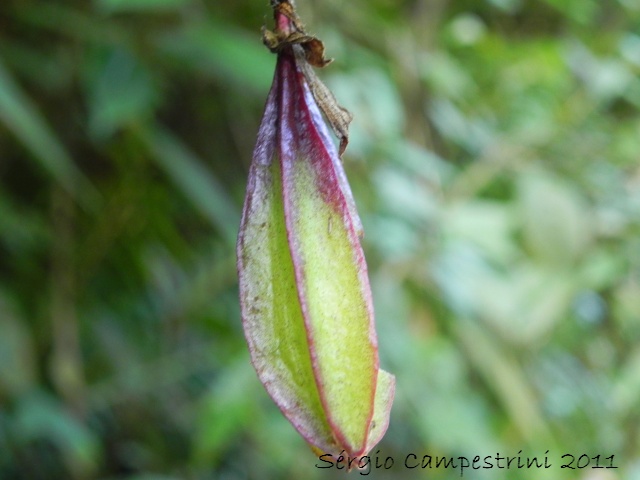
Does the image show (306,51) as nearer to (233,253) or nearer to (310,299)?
(310,299)

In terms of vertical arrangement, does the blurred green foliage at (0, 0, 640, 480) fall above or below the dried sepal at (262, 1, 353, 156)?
above

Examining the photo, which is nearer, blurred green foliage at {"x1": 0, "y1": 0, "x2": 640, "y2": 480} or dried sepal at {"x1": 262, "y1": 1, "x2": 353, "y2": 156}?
dried sepal at {"x1": 262, "y1": 1, "x2": 353, "y2": 156}

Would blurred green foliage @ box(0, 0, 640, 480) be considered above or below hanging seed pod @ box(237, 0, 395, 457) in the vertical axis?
above

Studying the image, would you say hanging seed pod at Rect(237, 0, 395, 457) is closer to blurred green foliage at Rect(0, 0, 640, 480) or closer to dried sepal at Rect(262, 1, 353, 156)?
dried sepal at Rect(262, 1, 353, 156)

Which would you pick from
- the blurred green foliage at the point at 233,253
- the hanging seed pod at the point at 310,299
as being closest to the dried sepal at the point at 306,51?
the hanging seed pod at the point at 310,299

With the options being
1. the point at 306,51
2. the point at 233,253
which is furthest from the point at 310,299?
the point at 233,253

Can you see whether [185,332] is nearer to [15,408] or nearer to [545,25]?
[15,408]

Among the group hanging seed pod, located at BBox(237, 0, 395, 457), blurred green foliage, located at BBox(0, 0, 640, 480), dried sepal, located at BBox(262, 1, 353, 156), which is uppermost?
blurred green foliage, located at BBox(0, 0, 640, 480)

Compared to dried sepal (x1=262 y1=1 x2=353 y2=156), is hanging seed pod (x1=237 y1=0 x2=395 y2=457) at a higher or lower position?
lower

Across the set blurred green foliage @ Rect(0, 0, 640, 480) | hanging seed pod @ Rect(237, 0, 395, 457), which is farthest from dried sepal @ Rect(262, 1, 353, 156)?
blurred green foliage @ Rect(0, 0, 640, 480)
